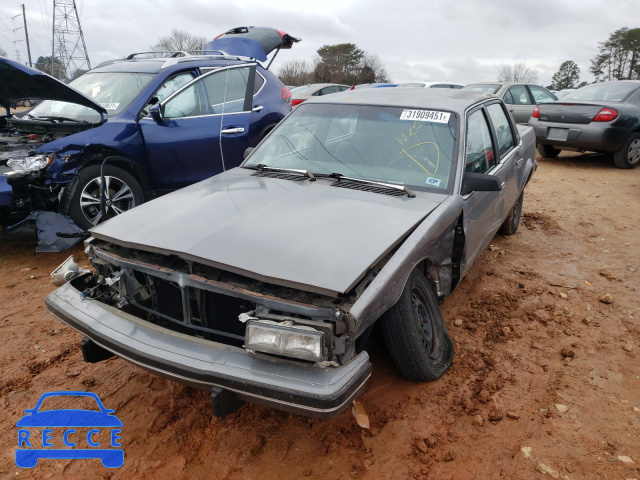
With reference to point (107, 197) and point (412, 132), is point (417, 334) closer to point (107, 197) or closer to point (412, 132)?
point (412, 132)

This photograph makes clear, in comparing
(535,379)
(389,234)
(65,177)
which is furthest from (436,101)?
(65,177)

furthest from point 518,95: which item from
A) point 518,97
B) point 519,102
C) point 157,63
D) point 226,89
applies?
point 157,63

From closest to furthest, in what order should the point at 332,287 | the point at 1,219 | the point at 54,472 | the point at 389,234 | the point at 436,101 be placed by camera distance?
the point at 332,287 < the point at 54,472 < the point at 389,234 < the point at 436,101 < the point at 1,219

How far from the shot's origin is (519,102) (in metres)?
11.2

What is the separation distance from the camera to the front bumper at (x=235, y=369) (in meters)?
1.94

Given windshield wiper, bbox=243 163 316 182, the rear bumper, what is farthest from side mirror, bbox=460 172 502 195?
the rear bumper

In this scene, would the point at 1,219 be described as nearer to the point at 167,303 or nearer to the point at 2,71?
the point at 2,71

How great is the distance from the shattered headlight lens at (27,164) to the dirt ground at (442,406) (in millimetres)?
988

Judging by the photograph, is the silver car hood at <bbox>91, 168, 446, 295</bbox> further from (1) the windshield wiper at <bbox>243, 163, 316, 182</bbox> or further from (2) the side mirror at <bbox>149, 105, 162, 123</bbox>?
(2) the side mirror at <bbox>149, 105, 162, 123</bbox>

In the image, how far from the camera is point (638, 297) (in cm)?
407

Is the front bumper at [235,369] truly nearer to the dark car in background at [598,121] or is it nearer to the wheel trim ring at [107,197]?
A: the wheel trim ring at [107,197]

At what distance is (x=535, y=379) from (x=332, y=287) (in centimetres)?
175

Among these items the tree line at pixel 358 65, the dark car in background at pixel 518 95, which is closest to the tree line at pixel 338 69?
the tree line at pixel 358 65

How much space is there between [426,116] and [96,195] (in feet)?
11.0
